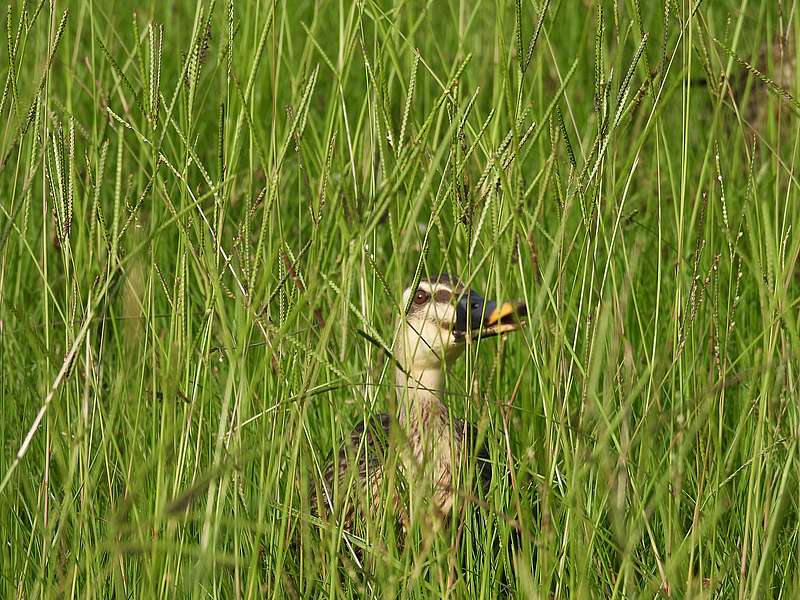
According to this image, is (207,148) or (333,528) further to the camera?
(207,148)

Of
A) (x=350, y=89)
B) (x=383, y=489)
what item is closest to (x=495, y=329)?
(x=383, y=489)

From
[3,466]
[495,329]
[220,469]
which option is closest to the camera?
[220,469]

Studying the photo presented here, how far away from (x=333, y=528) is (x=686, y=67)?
726 millimetres

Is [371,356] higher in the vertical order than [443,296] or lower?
higher

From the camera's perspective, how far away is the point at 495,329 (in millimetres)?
2674

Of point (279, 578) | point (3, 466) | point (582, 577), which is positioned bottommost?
point (3, 466)

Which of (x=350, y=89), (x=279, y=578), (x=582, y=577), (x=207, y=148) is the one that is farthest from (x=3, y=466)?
(x=350, y=89)

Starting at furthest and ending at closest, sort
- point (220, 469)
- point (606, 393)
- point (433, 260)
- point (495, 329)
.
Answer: point (433, 260)
point (495, 329)
point (606, 393)
point (220, 469)

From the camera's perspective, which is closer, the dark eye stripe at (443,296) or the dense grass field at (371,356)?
the dense grass field at (371,356)

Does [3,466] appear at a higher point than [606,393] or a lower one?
lower

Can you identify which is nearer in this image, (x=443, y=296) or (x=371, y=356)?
(x=371, y=356)

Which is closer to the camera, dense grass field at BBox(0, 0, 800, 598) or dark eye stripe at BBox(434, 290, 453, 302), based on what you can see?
dense grass field at BBox(0, 0, 800, 598)

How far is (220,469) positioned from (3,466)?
125 centimetres

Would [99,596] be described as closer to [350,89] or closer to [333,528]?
[333,528]
